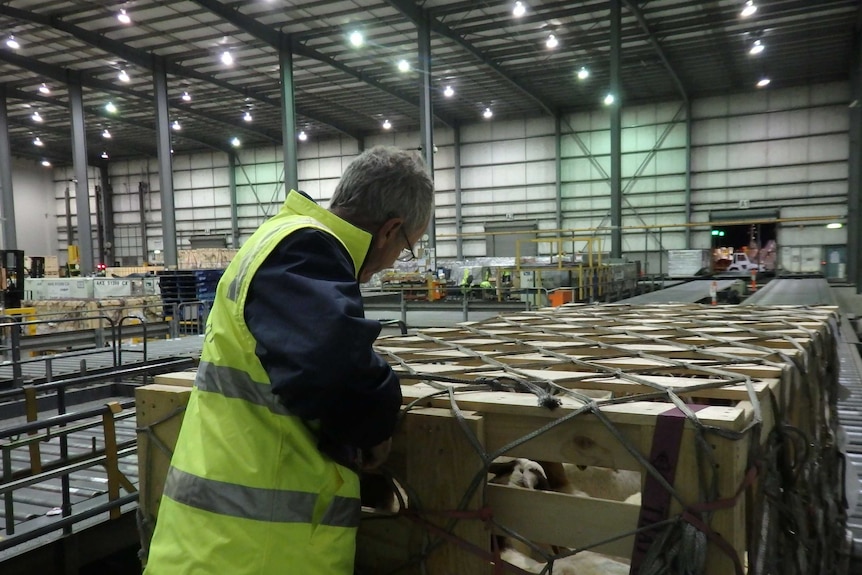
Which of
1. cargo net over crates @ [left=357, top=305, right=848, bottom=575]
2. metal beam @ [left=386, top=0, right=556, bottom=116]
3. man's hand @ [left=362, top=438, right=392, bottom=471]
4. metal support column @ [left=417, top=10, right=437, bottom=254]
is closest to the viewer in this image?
cargo net over crates @ [left=357, top=305, right=848, bottom=575]

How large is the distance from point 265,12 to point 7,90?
1252 cm

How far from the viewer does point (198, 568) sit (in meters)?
1.33

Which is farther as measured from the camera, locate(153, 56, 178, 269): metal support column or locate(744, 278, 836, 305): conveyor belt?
locate(153, 56, 178, 269): metal support column

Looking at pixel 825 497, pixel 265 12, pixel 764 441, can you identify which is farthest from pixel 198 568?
pixel 265 12

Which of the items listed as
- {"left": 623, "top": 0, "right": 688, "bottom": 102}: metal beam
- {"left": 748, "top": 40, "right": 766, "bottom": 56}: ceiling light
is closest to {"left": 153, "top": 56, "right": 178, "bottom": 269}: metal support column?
{"left": 623, "top": 0, "right": 688, "bottom": 102}: metal beam

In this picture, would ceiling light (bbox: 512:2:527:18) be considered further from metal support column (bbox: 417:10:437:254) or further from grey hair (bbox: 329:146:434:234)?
grey hair (bbox: 329:146:434:234)

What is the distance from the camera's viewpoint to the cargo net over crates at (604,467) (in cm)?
129

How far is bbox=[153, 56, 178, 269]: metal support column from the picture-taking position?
18266 mm

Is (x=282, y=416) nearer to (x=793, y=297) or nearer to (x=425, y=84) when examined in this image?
(x=793, y=297)

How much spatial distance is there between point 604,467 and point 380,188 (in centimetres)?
91

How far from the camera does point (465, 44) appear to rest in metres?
18.0

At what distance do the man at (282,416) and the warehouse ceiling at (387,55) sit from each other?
1592cm

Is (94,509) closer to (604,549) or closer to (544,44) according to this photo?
(604,549)

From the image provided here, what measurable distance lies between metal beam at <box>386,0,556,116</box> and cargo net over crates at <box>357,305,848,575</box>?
14981 mm
